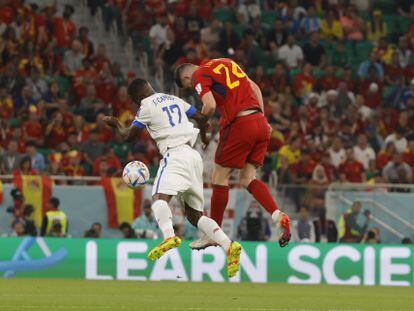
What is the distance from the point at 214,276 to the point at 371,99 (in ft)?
28.7

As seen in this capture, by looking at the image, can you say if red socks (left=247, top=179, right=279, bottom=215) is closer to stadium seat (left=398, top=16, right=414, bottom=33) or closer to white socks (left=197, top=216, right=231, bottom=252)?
white socks (left=197, top=216, right=231, bottom=252)

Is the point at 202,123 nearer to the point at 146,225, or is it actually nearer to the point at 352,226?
the point at 146,225

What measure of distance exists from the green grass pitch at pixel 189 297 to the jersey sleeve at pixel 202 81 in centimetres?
225

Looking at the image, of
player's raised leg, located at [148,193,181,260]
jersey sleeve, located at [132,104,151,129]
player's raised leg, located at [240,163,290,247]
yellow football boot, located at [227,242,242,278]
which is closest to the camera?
yellow football boot, located at [227,242,242,278]

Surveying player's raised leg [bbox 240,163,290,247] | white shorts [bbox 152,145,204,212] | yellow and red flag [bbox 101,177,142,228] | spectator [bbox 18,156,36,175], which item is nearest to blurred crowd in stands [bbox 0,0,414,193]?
spectator [bbox 18,156,36,175]

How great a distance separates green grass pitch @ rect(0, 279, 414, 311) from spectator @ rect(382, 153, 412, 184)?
6.16m

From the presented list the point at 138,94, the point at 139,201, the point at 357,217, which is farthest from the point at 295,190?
the point at 138,94

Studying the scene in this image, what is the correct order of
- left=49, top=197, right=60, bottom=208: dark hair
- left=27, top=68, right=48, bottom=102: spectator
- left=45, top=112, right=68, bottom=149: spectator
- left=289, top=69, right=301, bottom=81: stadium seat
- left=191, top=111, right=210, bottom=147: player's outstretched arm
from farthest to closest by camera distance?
left=289, top=69, right=301, bottom=81: stadium seat < left=27, top=68, right=48, bottom=102: spectator < left=45, top=112, right=68, bottom=149: spectator < left=49, top=197, right=60, bottom=208: dark hair < left=191, top=111, right=210, bottom=147: player's outstretched arm

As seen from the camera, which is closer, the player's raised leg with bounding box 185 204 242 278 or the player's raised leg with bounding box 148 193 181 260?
the player's raised leg with bounding box 185 204 242 278

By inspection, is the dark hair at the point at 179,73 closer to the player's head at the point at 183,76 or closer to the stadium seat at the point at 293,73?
the player's head at the point at 183,76

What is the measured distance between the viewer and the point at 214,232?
1392cm

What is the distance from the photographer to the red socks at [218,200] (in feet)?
47.4

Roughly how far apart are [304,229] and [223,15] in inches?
357

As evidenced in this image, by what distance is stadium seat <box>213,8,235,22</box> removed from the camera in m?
30.2
